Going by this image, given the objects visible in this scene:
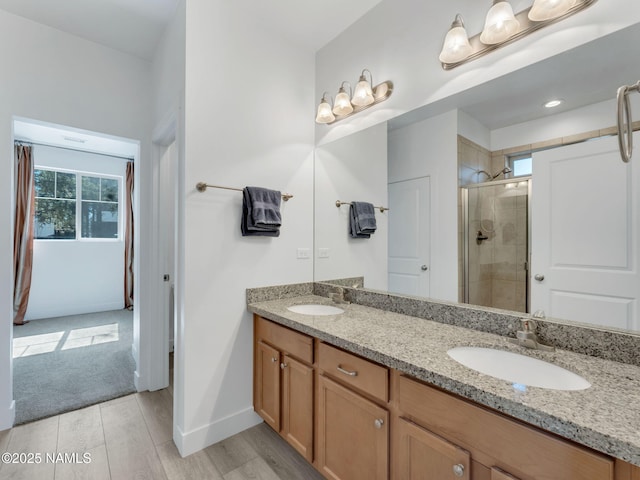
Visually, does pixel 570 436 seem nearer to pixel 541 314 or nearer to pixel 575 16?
pixel 541 314

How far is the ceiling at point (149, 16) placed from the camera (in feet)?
6.34

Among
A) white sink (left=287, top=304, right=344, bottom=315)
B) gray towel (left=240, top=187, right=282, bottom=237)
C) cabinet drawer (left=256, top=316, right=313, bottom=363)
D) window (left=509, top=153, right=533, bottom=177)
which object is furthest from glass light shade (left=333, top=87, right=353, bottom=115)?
cabinet drawer (left=256, top=316, right=313, bottom=363)

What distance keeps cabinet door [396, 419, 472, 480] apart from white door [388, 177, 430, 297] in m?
0.79

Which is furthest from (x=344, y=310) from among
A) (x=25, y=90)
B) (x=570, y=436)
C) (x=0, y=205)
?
(x=25, y=90)

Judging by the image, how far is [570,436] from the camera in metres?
0.67

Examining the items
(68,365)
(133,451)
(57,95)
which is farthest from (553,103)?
(68,365)

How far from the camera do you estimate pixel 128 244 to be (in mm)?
5199

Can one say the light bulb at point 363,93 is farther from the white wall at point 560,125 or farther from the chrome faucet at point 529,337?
the chrome faucet at point 529,337

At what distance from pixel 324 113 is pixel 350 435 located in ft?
6.66

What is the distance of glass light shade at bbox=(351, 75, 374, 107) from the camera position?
6.30ft

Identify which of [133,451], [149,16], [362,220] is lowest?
[133,451]

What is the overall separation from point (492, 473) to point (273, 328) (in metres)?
1.25

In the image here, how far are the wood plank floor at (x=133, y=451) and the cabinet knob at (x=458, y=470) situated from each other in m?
0.99

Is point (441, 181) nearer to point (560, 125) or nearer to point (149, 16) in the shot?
point (560, 125)
